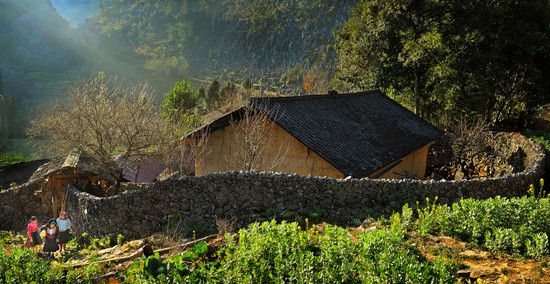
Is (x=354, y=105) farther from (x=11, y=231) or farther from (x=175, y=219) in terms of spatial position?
(x=11, y=231)

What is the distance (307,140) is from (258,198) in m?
3.30

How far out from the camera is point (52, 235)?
1168 cm

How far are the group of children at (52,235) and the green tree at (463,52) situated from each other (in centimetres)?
1958

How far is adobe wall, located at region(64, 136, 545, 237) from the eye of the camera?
11477mm

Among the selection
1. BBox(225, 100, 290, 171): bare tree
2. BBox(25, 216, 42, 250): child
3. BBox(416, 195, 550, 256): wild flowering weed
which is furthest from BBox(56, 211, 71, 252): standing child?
BBox(416, 195, 550, 256): wild flowering weed

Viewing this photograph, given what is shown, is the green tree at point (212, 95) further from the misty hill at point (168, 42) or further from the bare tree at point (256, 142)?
the bare tree at point (256, 142)

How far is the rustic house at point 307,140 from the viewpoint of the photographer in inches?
559

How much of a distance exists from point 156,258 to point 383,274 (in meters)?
3.29

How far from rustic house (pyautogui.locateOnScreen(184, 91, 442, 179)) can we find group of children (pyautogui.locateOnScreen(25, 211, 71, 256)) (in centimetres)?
517

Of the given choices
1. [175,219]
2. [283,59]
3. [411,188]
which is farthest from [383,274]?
[283,59]

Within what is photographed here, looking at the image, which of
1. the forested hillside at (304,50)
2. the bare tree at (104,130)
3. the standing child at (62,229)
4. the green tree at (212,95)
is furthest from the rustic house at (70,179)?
the green tree at (212,95)

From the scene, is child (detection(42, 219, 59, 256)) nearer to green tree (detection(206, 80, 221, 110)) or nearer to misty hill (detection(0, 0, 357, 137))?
green tree (detection(206, 80, 221, 110))

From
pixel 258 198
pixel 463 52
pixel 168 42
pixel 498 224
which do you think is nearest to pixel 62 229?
pixel 258 198

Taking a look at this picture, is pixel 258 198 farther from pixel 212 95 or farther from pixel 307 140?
pixel 212 95
